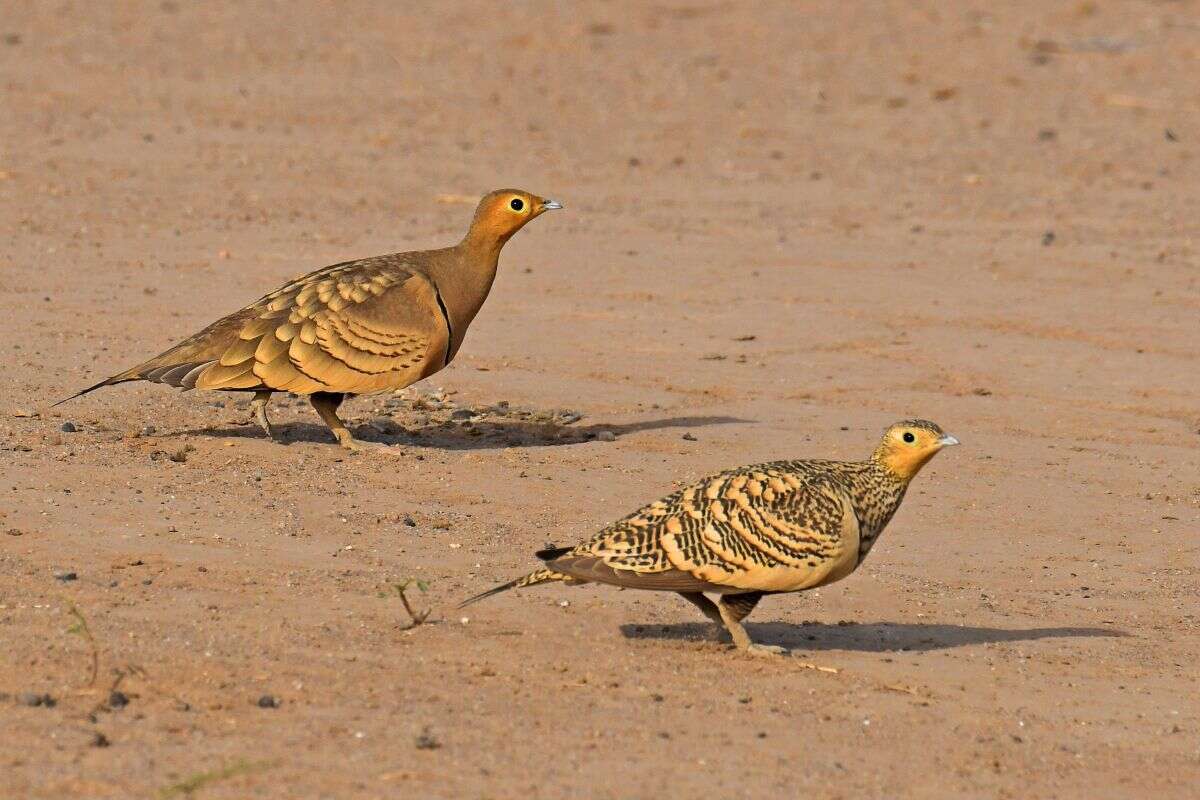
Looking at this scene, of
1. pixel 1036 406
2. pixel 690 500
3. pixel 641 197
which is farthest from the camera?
pixel 641 197

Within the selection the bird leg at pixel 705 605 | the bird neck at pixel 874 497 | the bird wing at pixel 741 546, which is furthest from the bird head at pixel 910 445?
the bird leg at pixel 705 605

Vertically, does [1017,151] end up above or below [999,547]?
above

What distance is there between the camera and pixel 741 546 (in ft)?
23.0

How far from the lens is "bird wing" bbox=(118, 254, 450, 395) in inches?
380

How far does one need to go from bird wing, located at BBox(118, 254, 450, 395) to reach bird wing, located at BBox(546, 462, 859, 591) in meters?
2.82

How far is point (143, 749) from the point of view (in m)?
5.92

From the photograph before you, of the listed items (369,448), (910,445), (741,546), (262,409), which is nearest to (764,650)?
(741,546)

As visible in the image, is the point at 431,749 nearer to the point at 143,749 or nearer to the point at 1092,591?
the point at 143,749

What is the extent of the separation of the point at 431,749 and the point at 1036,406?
247 inches

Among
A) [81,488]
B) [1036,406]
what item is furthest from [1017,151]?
[81,488]

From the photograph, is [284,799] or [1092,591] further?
[1092,591]

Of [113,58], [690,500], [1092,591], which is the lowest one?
[1092,591]

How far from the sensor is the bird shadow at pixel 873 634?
7582mm

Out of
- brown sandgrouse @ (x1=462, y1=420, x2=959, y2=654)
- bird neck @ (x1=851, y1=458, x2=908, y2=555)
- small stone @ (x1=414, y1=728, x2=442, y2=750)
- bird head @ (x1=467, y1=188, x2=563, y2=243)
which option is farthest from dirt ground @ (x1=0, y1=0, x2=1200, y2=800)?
bird head @ (x1=467, y1=188, x2=563, y2=243)
